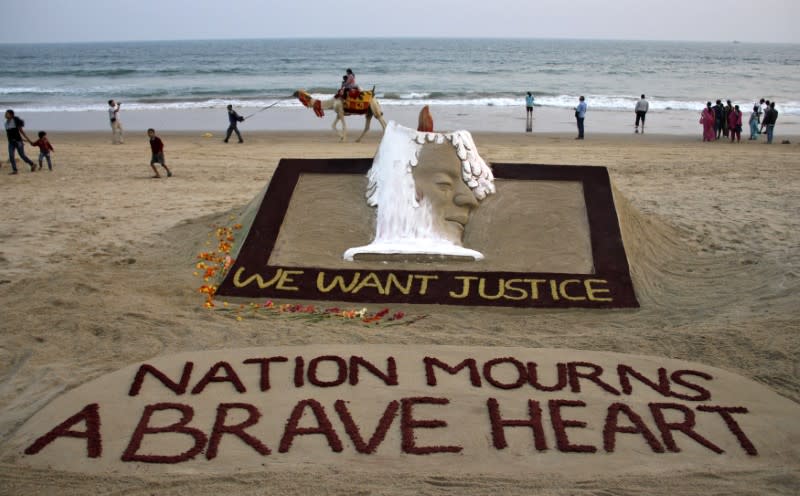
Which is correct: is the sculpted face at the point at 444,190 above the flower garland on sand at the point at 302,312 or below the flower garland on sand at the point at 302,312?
above

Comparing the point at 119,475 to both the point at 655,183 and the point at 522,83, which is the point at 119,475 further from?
the point at 522,83

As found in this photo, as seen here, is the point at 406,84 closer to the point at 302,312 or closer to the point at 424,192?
the point at 424,192

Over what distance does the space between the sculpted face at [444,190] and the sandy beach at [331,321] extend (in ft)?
4.43

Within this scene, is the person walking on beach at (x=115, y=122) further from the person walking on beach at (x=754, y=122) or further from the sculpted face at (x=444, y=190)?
the person walking on beach at (x=754, y=122)

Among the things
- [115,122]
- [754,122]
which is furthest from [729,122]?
[115,122]

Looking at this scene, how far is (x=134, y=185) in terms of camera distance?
1283 centimetres

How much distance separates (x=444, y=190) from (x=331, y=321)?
226 centimetres

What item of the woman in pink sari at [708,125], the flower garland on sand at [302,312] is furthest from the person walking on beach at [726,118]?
the flower garland on sand at [302,312]

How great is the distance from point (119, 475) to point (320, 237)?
404cm

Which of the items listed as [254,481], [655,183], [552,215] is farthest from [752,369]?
[655,183]

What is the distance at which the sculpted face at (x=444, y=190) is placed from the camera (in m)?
7.73

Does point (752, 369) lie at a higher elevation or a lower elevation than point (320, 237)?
lower

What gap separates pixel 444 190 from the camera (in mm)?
7914

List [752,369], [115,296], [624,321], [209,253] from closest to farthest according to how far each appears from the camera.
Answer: [752,369], [624,321], [115,296], [209,253]
